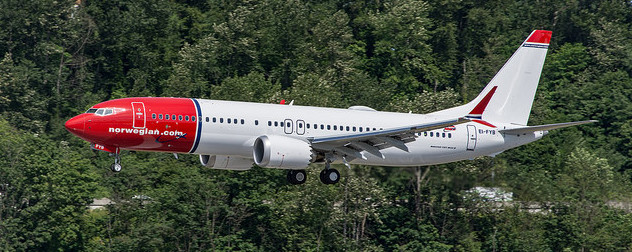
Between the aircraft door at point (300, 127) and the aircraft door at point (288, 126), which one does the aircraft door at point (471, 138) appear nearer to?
the aircraft door at point (300, 127)

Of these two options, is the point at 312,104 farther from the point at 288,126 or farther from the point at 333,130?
the point at 288,126

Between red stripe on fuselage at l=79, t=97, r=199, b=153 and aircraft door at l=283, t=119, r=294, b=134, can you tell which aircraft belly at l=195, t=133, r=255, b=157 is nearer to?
red stripe on fuselage at l=79, t=97, r=199, b=153

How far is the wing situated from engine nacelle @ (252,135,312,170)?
1.24 m

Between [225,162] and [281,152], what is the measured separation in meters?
4.72

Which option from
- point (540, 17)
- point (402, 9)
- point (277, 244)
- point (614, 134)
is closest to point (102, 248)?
point (277, 244)

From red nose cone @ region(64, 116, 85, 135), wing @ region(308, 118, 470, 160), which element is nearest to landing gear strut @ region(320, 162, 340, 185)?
wing @ region(308, 118, 470, 160)

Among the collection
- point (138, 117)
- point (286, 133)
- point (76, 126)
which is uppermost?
point (138, 117)

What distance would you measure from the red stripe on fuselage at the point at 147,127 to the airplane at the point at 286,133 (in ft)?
0.15

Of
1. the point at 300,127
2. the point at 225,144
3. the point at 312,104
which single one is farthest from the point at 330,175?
the point at 312,104

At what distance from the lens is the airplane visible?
51.1 meters

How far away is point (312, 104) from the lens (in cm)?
8544

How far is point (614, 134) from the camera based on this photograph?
11088cm

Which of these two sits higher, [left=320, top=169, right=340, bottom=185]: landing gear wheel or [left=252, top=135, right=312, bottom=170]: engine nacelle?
[left=252, top=135, right=312, bottom=170]: engine nacelle

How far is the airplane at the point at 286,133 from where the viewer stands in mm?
51062
